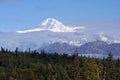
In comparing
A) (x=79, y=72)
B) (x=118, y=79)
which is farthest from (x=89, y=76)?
(x=118, y=79)

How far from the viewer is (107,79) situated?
165 metres

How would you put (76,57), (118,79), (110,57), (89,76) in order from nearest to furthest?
(89,76) → (76,57) → (110,57) → (118,79)

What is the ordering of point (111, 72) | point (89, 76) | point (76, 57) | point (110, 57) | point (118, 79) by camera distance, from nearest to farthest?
point (89, 76)
point (76, 57)
point (110, 57)
point (111, 72)
point (118, 79)

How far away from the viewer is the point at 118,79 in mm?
196750

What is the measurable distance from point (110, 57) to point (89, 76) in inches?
1081

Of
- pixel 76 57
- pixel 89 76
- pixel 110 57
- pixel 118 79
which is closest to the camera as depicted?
pixel 89 76

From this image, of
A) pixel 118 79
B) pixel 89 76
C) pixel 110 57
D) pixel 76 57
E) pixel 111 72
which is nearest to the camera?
pixel 89 76

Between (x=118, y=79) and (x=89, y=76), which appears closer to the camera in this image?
(x=89, y=76)

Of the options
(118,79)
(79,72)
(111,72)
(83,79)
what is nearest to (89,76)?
(83,79)

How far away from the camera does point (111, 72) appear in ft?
521

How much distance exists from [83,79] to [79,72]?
8865mm

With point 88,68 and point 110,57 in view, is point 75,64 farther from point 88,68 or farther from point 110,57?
point 110,57

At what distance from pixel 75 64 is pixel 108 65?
922 inches

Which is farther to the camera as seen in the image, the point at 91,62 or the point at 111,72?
the point at 111,72
